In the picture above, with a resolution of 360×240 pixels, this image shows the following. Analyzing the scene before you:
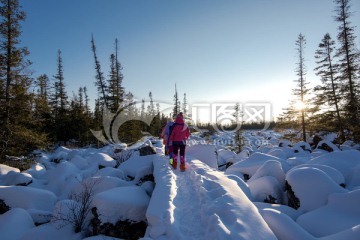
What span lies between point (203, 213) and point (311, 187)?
4.24 m

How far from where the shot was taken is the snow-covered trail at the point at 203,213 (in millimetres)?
3933

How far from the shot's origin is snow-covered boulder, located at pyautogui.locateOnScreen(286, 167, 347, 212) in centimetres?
668

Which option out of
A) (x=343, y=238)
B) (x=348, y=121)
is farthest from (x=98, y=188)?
(x=348, y=121)

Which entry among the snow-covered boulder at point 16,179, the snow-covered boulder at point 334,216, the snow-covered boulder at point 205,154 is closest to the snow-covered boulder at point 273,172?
the snow-covered boulder at point 334,216

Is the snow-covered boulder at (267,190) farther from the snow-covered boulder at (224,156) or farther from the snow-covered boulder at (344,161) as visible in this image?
the snow-covered boulder at (224,156)

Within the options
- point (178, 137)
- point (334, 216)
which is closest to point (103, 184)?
point (178, 137)

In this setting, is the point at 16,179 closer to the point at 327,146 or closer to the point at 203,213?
the point at 203,213

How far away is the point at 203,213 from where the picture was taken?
15.9 feet

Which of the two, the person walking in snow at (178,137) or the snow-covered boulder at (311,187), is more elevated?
the person walking in snow at (178,137)

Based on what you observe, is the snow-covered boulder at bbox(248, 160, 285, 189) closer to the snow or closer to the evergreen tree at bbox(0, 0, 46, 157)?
the snow

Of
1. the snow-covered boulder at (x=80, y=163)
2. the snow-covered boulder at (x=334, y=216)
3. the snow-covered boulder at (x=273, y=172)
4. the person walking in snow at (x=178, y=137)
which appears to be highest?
the person walking in snow at (x=178, y=137)

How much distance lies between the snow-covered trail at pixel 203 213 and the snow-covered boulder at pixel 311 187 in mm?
2521

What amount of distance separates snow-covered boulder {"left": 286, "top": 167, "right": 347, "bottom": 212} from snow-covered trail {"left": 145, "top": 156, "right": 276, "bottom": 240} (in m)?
2.52

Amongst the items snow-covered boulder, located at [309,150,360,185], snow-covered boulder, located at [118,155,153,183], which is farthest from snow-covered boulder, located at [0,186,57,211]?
snow-covered boulder, located at [309,150,360,185]
